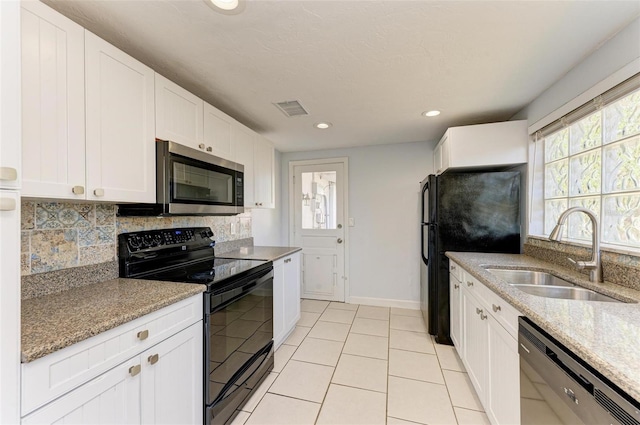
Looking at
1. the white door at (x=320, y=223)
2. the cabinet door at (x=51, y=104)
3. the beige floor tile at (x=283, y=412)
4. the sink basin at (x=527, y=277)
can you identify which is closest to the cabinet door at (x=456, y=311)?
the sink basin at (x=527, y=277)

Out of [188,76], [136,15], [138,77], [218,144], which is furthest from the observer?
[218,144]

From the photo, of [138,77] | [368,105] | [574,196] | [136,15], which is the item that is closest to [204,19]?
[136,15]

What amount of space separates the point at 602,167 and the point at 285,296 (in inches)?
100

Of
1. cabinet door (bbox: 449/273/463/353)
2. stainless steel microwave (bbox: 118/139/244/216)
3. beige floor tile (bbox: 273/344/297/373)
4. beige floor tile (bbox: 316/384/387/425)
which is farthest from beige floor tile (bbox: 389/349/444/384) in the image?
stainless steel microwave (bbox: 118/139/244/216)

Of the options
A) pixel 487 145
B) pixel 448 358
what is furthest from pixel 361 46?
pixel 448 358

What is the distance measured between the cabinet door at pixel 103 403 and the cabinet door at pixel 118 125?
78cm

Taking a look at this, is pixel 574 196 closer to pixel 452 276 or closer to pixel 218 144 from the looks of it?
pixel 452 276

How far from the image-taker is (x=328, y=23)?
Result: 1310mm

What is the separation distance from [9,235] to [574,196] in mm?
2888

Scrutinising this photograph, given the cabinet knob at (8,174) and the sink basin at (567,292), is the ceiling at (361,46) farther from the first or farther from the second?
the sink basin at (567,292)

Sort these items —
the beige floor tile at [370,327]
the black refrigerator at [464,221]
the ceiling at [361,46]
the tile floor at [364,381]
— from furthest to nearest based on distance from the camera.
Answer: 1. the beige floor tile at [370,327]
2. the black refrigerator at [464,221]
3. the tile floor at [364,381]
4. the ceiling at [361,46]

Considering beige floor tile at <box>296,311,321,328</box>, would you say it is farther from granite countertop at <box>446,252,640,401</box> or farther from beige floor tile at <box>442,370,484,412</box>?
granite countertop at <box>446,252,640,401</box>

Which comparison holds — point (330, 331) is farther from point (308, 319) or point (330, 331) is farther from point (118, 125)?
point (118, 125)

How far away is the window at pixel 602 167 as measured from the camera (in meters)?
1.42
